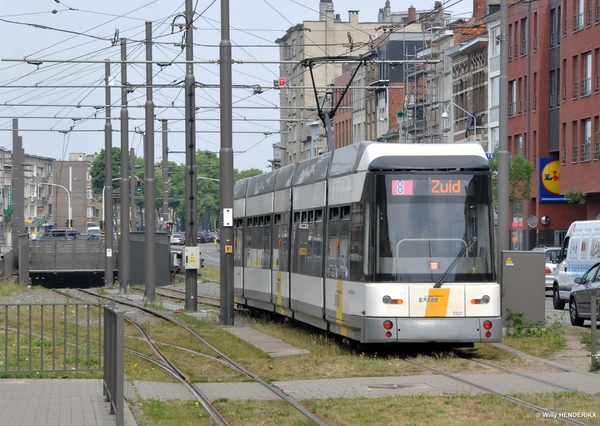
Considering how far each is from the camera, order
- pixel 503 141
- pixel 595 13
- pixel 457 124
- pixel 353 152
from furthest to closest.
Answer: pixel 457 124 → pixel 595 13 → pixel 503 141 → pixel 353 152

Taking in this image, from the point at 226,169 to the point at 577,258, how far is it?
14665mm

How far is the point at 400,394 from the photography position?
14.0 m

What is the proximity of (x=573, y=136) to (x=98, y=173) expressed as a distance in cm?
11216

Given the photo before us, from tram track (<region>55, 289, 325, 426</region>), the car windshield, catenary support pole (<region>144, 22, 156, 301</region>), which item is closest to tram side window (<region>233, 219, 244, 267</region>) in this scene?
tram track (<region>55, 289, 325, 426</region>)

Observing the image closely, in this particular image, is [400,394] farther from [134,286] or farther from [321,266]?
[134,286]

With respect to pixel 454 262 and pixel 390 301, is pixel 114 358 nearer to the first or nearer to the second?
pixel 390 301

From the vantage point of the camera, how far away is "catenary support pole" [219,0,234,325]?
26.7 meters

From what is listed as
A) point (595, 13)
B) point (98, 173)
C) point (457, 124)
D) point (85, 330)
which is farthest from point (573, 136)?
point (98, 173)

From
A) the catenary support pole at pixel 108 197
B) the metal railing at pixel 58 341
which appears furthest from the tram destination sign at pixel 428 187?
the catenary support pole at pixel 108 197

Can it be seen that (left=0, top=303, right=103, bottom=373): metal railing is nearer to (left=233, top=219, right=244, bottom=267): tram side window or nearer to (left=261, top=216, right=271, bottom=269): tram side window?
(left=261, top=216, right=271, bottom=269): tram side window

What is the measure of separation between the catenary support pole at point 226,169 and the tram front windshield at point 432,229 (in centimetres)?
867

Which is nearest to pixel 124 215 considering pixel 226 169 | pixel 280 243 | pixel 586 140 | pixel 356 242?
pixel 226 169

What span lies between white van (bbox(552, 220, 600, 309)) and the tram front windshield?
60.5ft

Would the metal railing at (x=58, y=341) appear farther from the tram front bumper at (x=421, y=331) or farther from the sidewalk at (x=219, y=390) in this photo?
the tram front bumper at (x=421, y=331)
